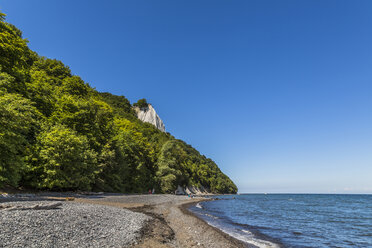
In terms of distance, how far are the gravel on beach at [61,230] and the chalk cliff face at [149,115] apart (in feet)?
444

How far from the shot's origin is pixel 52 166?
75.3 ft

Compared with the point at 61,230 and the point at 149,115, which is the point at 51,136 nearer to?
the point at 61,230

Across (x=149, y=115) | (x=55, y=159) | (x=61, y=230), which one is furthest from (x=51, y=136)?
(x=149, y=115)

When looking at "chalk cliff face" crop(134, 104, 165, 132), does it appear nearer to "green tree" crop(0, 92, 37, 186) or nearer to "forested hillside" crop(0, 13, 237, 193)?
"forested hillside" crop(0, 13, 237, 193)

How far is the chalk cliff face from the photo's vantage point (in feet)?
481

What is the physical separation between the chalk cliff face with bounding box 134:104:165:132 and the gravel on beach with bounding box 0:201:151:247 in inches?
5328

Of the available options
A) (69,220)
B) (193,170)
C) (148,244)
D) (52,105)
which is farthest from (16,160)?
(193,170)

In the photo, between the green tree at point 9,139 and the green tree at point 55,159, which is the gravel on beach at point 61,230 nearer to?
the green tree at point 9,139

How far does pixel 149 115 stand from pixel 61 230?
140942mm

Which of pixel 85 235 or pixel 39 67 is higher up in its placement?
pixel 39 67

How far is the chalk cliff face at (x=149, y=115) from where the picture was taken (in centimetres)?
14650

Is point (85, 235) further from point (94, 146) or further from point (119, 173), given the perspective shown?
point (119, 173)

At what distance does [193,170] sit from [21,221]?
122 meters

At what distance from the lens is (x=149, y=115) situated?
14788cm
